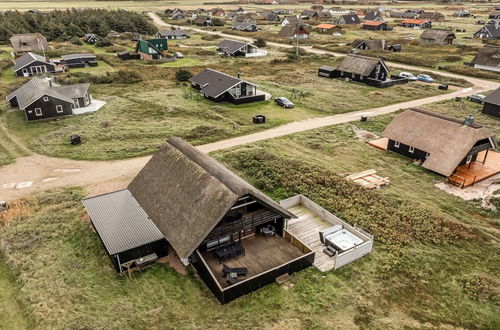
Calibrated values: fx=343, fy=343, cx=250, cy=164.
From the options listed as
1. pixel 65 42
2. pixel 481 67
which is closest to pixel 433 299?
pixel 481 67

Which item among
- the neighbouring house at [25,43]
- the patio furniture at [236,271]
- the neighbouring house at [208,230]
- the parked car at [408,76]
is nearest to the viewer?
the patio furniture at [236,271]

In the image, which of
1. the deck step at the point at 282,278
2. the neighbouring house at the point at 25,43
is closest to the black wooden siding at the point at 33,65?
the neighbouring house at the point at 25,43

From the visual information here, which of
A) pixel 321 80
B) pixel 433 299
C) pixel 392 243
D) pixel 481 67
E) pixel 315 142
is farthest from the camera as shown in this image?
pixel 481 67

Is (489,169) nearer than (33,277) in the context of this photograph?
No

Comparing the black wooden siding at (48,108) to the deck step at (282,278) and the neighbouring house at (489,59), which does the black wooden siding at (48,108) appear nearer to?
the deck step at (282,278)

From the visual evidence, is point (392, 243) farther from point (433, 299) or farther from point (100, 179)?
point (100, 179)

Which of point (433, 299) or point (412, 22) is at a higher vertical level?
point (412, 22)

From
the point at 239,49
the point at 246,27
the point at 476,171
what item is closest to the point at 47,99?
the point at 476,171
